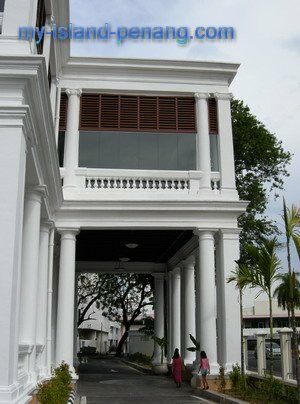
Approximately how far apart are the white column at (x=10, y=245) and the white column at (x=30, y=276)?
245cm

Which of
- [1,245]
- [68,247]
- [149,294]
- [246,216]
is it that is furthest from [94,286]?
[1,245]

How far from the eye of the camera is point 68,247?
15.1 meters

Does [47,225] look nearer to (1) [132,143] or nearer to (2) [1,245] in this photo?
(1) [132,143]

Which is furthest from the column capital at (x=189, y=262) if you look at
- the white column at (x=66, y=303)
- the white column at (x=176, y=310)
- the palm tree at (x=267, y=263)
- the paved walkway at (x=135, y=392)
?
the palm tree at (x=267, y=263)

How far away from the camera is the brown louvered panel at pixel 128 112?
632 inches

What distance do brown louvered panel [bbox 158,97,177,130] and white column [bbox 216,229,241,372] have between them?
349 cm

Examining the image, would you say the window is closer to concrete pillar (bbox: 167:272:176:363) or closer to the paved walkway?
the paved walkway

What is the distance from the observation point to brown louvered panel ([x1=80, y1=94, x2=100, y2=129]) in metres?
16.0

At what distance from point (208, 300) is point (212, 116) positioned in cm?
543

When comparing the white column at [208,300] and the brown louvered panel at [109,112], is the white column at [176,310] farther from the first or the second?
the brown louvered panel at [109,112]

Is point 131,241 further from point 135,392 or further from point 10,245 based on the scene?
point 10,245

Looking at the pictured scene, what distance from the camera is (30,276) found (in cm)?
1047

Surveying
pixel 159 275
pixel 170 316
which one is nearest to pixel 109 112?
pixel 159 275

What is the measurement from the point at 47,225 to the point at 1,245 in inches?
238
